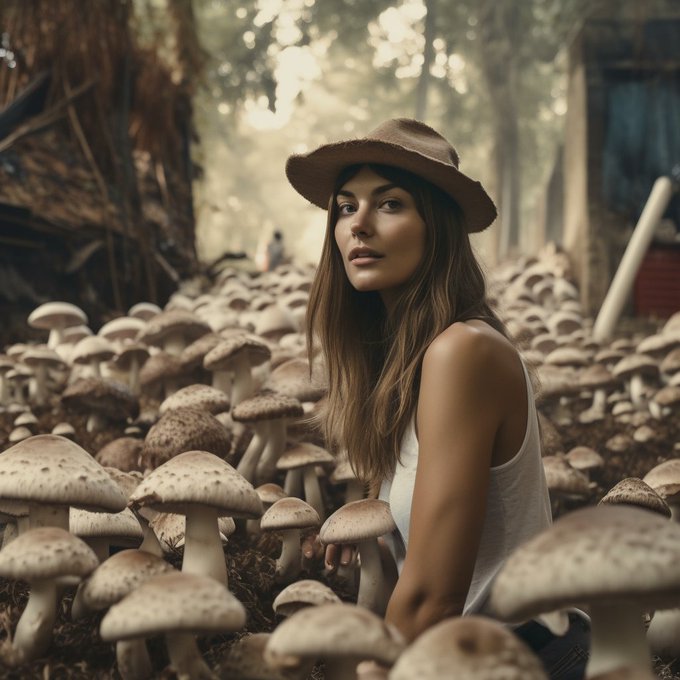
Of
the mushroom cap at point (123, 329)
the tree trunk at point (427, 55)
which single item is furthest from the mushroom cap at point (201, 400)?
the tree trunk at point (427, 55)

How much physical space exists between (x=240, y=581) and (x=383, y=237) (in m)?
1.82

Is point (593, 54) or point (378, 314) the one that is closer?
point (378, 314)

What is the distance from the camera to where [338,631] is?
1871 mm

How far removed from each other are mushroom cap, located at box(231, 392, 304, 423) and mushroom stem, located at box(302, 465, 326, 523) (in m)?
0.38

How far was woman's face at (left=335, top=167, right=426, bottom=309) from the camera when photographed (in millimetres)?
3252

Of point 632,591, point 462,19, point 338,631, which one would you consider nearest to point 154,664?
point 338,631

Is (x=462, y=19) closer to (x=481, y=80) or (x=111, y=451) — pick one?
(x=481, y=80)

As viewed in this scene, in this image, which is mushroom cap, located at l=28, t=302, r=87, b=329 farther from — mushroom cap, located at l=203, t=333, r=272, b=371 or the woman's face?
the woman's face

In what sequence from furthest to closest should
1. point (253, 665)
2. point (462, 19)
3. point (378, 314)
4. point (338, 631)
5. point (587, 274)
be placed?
point (462, 19)
point (587, 274)
point (378, 314)
point (253, 665)
point (338, 631)

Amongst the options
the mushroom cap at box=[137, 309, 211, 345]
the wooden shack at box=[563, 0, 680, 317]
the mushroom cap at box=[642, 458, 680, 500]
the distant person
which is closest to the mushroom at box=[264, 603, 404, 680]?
the mushroom cap at box=[642, 458, 680, 500]

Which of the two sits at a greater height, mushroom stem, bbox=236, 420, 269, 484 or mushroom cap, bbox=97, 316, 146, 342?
mushroom cap, bbox=97, 316, 146, 342

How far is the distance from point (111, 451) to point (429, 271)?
93.8 inches

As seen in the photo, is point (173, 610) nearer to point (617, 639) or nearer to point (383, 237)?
point (617, 639)

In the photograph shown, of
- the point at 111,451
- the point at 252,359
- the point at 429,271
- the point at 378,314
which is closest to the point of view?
the point at 429,271
